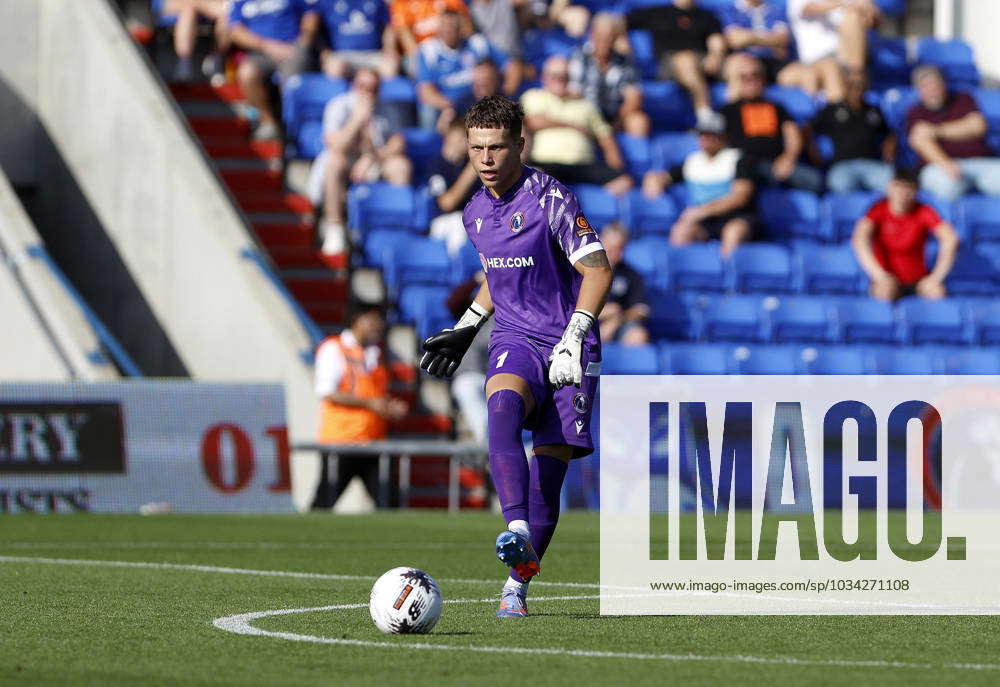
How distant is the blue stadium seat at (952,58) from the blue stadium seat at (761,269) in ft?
16.5

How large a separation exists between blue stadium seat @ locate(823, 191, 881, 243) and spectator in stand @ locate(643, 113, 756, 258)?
1099mm

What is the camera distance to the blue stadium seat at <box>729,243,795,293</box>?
18312mm

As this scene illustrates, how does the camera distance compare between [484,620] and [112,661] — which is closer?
[112,661]

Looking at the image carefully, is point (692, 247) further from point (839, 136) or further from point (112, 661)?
point (112, 661)

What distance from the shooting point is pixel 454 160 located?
57.2 ft

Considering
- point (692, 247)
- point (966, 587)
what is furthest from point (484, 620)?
point (692, 247)

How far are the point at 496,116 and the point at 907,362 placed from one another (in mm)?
11174

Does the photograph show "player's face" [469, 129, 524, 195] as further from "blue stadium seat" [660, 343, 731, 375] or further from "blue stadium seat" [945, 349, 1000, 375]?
"blue stadium seat" [945, 349, 1000, 375]

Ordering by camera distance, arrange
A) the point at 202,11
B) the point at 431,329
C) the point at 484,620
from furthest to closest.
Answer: the point at 202,11 → the point at 431,329 → the point at 484,620

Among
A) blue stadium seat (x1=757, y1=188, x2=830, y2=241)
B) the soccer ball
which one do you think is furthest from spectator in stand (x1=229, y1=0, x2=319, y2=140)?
the soccer ball

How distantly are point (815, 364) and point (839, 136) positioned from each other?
11.9 feet

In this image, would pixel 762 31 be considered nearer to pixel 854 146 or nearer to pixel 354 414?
pixel 854 146

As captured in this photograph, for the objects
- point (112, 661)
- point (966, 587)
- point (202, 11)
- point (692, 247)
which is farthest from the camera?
point (202, 11)

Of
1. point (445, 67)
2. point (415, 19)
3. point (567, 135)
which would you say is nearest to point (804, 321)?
point (567, 135)
